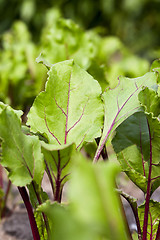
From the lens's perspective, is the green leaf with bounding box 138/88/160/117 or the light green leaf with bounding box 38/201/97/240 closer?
the light green leaf with bounding box 38/201/97/240

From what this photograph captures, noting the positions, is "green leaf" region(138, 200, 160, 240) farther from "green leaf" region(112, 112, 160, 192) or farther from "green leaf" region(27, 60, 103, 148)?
"green leaf" region(27, 60, 103, 148)

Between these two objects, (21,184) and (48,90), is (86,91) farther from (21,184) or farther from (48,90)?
(21,184)

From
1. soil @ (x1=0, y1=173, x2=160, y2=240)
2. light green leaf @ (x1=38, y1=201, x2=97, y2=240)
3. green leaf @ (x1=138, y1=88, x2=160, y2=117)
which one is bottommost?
light green leaf @ (x1=38, y1=201, x2=97, y2=240)

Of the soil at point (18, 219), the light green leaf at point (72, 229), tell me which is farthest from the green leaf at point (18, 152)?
the soil at point (18, 219)

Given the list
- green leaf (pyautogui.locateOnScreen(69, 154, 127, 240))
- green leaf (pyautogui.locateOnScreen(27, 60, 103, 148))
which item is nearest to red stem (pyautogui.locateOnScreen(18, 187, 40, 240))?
green leaf (pyautogui.locateOnScreen(27, 60, 103, 148))

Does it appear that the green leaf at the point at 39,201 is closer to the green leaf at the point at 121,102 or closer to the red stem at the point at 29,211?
the red stem at the point at 29,211

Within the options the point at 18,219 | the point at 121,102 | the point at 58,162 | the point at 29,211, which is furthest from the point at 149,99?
the point at 18,219

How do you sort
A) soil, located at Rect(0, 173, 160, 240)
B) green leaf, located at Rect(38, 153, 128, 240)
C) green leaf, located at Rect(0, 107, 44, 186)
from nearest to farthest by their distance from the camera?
green leaf, located at Rect(38, 153, 128, 240) → green leaf, located at Rect(0, 107, 44, 186) → soil, located at Rect(0, 173, 160, 240)
